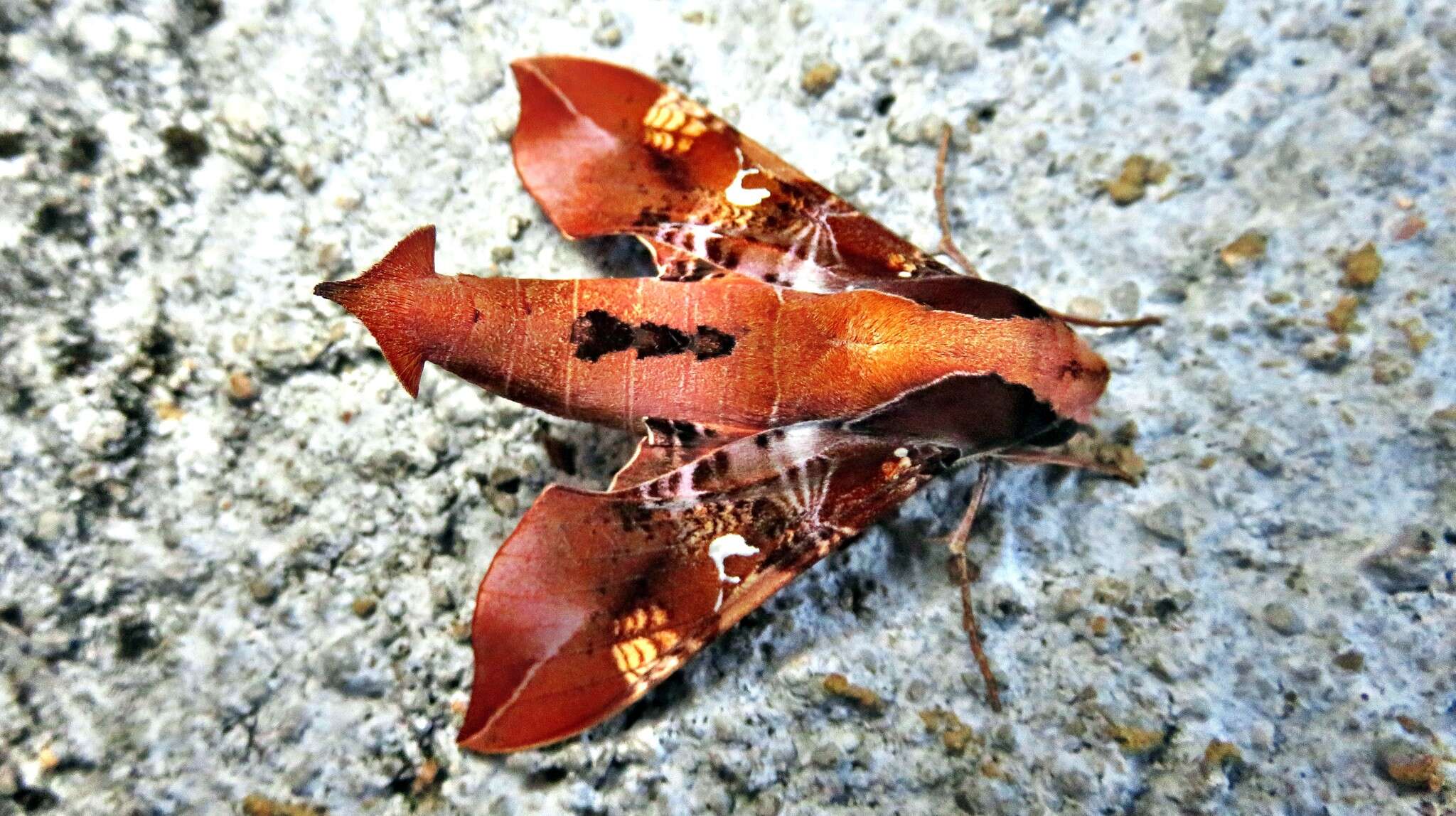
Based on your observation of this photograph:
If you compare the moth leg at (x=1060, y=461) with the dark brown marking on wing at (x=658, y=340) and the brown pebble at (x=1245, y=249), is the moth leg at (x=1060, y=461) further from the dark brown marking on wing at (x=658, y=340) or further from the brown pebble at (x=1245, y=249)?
the dark brown marking on wing at (x=658, y=340)

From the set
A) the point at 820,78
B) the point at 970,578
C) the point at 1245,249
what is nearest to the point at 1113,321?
the point at 1245,249

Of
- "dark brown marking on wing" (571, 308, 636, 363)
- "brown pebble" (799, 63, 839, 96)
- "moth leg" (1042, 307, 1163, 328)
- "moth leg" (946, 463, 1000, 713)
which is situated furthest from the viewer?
"brown pebble" (799, 63, 839, 96)

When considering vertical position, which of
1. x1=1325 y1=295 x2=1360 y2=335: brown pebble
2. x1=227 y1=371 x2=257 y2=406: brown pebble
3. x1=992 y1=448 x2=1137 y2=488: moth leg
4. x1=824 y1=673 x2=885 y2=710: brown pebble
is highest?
x1=1325 y1=295 x2=1360 y2=335: brown pebble

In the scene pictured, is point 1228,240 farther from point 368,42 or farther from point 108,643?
point 108,643

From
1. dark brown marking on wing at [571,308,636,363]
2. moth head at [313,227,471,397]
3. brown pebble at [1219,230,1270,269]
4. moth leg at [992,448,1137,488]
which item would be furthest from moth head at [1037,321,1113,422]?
moth head at [313,227,471,397]

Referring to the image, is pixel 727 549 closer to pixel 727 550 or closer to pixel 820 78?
pixel 727 550

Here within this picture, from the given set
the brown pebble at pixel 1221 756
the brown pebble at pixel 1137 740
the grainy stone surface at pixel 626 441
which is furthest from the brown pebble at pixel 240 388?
the brown pebble at pixel 1221 756

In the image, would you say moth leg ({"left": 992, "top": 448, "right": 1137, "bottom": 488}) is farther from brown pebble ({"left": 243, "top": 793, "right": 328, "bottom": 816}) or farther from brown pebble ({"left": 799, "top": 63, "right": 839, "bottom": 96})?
brown pebble ({"left": 243, "top": 793, "right": 328, "bottom": 816})
